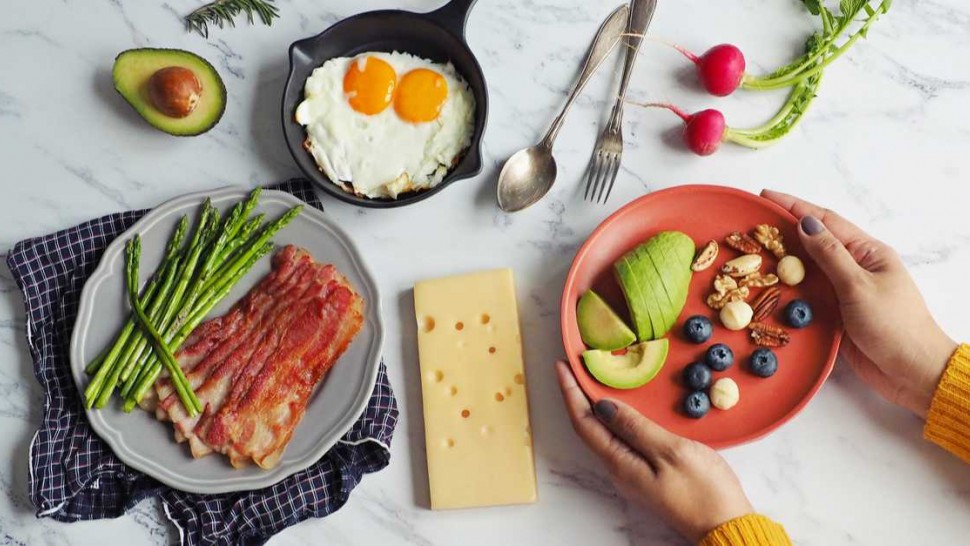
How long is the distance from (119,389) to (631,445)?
57.4 inches

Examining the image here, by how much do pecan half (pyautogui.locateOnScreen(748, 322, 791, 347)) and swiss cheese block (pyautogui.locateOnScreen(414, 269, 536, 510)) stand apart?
67cm

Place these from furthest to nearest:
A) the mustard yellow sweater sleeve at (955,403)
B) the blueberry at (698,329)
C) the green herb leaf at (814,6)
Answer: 1. the green herb leaf at (814,6)
2. the blueberry at (698,329)
3. the mustard yellow sweater sleeve at (955,403)

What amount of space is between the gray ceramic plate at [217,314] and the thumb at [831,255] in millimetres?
1221

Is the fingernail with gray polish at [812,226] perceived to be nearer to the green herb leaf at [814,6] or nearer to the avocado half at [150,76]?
the green herb leaf at [814,6]

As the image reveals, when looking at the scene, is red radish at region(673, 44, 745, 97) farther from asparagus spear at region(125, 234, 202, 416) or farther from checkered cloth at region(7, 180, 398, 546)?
asparagus spear at region(125, 234, 202, 416)

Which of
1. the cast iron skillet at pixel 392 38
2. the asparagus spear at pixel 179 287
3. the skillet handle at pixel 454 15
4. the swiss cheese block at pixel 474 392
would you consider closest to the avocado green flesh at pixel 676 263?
the swiss cheese block at pixel 474 392

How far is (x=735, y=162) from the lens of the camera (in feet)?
8.52

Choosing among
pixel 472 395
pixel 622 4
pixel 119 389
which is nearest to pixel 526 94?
pixel 622 4

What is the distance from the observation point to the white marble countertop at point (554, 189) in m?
2.52

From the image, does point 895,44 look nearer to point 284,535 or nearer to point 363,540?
point 363,540

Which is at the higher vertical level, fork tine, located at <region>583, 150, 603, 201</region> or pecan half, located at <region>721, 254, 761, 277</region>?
fork tine, located at <region>583, 150, 603, 201</region>

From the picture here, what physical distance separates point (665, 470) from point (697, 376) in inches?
11.2

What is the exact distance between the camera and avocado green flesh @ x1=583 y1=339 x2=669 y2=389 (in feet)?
7.87

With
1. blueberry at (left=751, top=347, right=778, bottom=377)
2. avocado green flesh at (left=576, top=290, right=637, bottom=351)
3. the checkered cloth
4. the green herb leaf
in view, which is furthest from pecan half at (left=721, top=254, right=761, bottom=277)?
the checkered cloth
